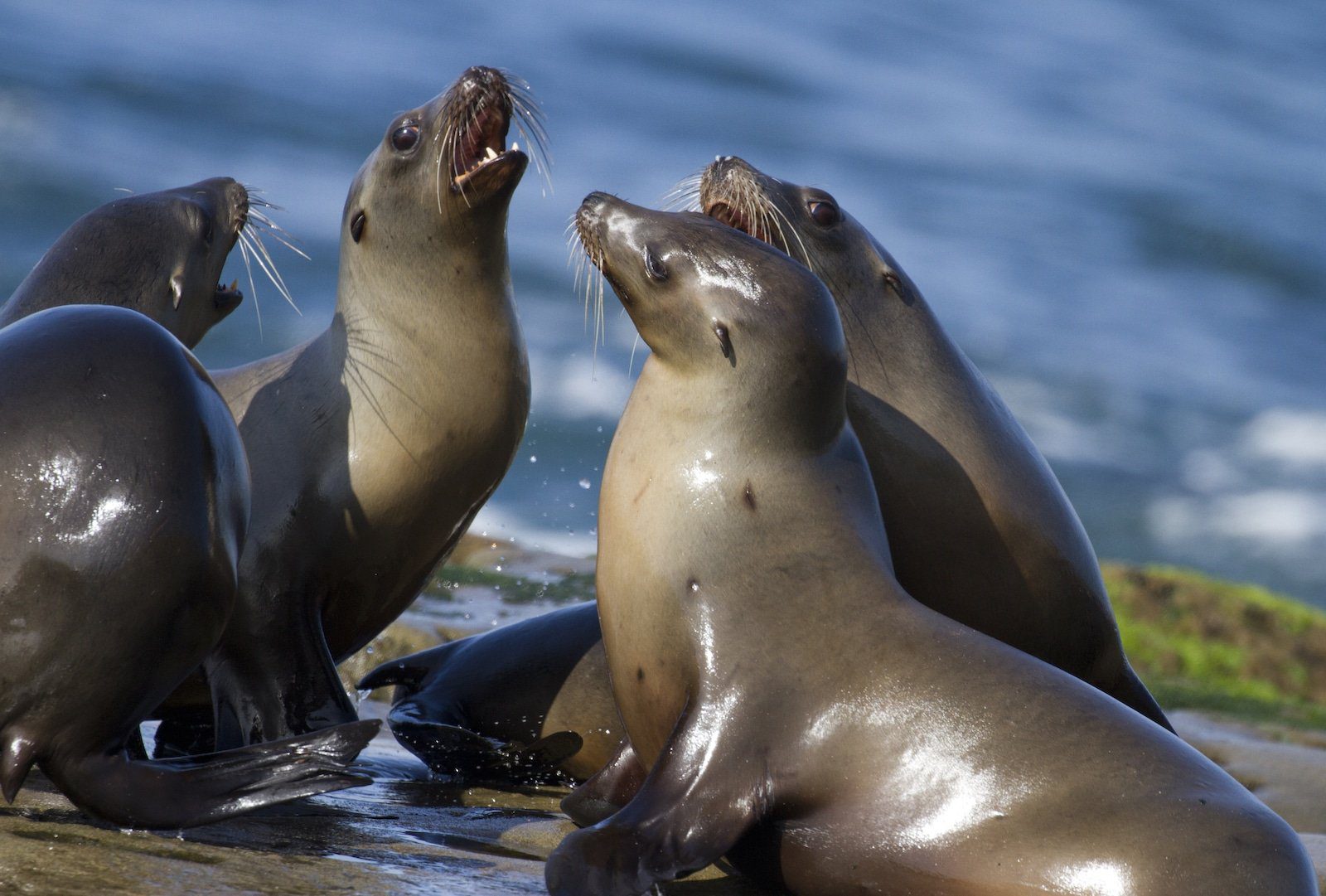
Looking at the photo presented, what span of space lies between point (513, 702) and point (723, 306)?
194 centimetres

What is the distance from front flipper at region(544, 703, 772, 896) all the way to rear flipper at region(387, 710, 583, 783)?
1.60 m

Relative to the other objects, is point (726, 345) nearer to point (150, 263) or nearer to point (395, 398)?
point (395, 398)

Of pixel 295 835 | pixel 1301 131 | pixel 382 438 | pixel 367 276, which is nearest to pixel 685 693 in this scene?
pixel 295 835

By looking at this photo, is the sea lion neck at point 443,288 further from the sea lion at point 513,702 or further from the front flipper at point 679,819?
the front flipper at point 679,819

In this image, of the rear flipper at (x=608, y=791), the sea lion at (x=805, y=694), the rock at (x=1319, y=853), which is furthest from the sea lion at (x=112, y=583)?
the rock at (x=1319, y=853)

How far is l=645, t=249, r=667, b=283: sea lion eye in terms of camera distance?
473 centimetres

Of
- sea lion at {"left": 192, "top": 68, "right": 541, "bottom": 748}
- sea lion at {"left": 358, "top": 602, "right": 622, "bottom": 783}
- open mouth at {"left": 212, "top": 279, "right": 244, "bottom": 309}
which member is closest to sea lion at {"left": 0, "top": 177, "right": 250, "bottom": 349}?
open mouth at {"left": 212, "top": 279, "right": 244, "bottom": 309}

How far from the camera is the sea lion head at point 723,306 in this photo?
4527 mm

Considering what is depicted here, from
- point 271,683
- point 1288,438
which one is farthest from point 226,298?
point 1288,438

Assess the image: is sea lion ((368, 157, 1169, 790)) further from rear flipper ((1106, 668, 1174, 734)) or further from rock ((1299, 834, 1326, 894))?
rock ((1299, 834, 1326, 894))

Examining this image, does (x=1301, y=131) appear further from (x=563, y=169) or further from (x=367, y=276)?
(x=367, y=276)

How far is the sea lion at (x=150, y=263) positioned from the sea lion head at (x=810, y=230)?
1.83 meters

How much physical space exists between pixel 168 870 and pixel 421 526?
94.3 inches

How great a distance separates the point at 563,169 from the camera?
23297mm
